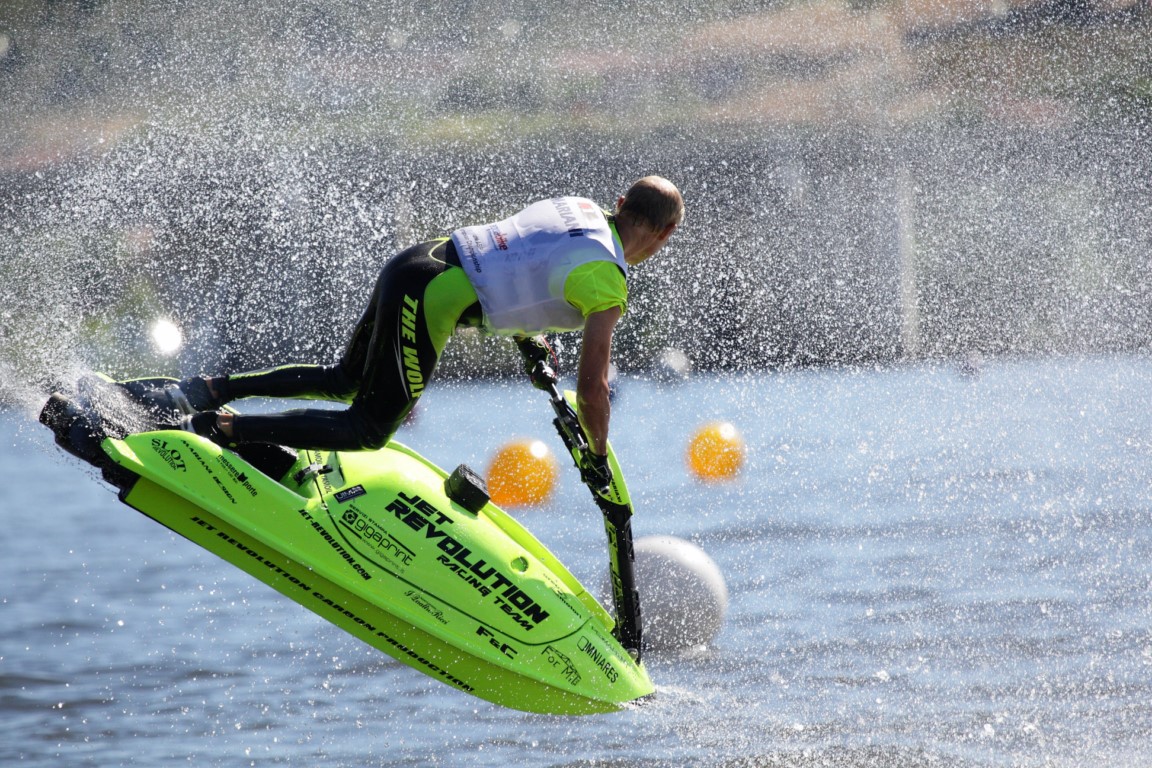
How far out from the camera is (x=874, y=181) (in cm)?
2583

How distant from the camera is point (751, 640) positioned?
6305mm

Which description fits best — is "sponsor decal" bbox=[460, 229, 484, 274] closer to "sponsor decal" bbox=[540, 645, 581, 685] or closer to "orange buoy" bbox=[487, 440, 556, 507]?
"sponsor decal" bbox=[540, 645, 581, 685]

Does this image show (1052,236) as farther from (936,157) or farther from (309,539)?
(309,539)

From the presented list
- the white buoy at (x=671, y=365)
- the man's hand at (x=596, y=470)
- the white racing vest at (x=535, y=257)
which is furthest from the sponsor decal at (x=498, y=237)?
the white buoy at (x=671, y=365)

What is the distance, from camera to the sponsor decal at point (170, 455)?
4707 mm

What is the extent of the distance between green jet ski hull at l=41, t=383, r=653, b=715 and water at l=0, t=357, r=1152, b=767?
0.36 metres

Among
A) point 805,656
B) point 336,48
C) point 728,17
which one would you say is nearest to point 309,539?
point 805,656

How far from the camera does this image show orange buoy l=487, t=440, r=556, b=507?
31.5ft

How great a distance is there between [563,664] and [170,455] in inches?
69.6

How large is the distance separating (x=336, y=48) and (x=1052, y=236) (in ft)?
46.2

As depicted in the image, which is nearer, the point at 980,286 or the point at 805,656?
the point at 805,656

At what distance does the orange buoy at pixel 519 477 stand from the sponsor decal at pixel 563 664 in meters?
4.61

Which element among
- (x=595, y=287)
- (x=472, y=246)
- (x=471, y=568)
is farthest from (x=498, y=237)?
(x=471, y=568)

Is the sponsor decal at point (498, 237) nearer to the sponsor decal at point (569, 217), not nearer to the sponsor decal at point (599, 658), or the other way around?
the sponsor decal at point (569, 217)
